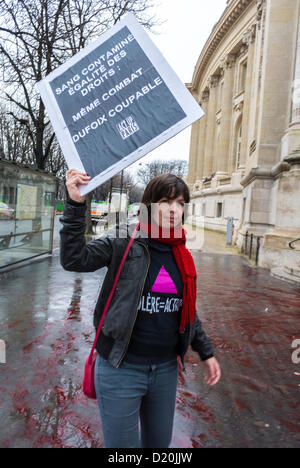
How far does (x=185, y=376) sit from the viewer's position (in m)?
4.29

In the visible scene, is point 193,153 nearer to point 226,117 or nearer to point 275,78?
point 226,117

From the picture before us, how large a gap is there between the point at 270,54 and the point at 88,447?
16.7 meters

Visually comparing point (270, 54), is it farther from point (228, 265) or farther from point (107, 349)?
point (107, 349)

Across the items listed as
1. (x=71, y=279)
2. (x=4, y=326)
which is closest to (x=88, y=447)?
(x=4, y=326)

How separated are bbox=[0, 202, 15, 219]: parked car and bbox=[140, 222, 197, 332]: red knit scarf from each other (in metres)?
8.51

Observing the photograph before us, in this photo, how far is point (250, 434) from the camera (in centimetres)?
315

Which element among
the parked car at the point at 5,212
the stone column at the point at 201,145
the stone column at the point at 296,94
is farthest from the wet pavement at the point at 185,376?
the stone column at the point at 201,145

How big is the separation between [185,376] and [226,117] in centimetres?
3600

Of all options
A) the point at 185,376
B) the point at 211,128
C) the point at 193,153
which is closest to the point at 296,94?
the point at 185,376

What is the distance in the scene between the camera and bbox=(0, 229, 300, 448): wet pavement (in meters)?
3.10

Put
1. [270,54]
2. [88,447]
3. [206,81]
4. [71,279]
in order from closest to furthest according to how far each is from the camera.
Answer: [88,447] < [71,279] < [270,54] < [206,81]

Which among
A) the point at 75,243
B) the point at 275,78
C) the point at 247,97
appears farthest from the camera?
the point at 247,97

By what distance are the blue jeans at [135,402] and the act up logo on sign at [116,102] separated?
106 centimetres

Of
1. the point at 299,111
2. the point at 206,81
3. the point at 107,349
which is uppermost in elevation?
the point at 206,81
